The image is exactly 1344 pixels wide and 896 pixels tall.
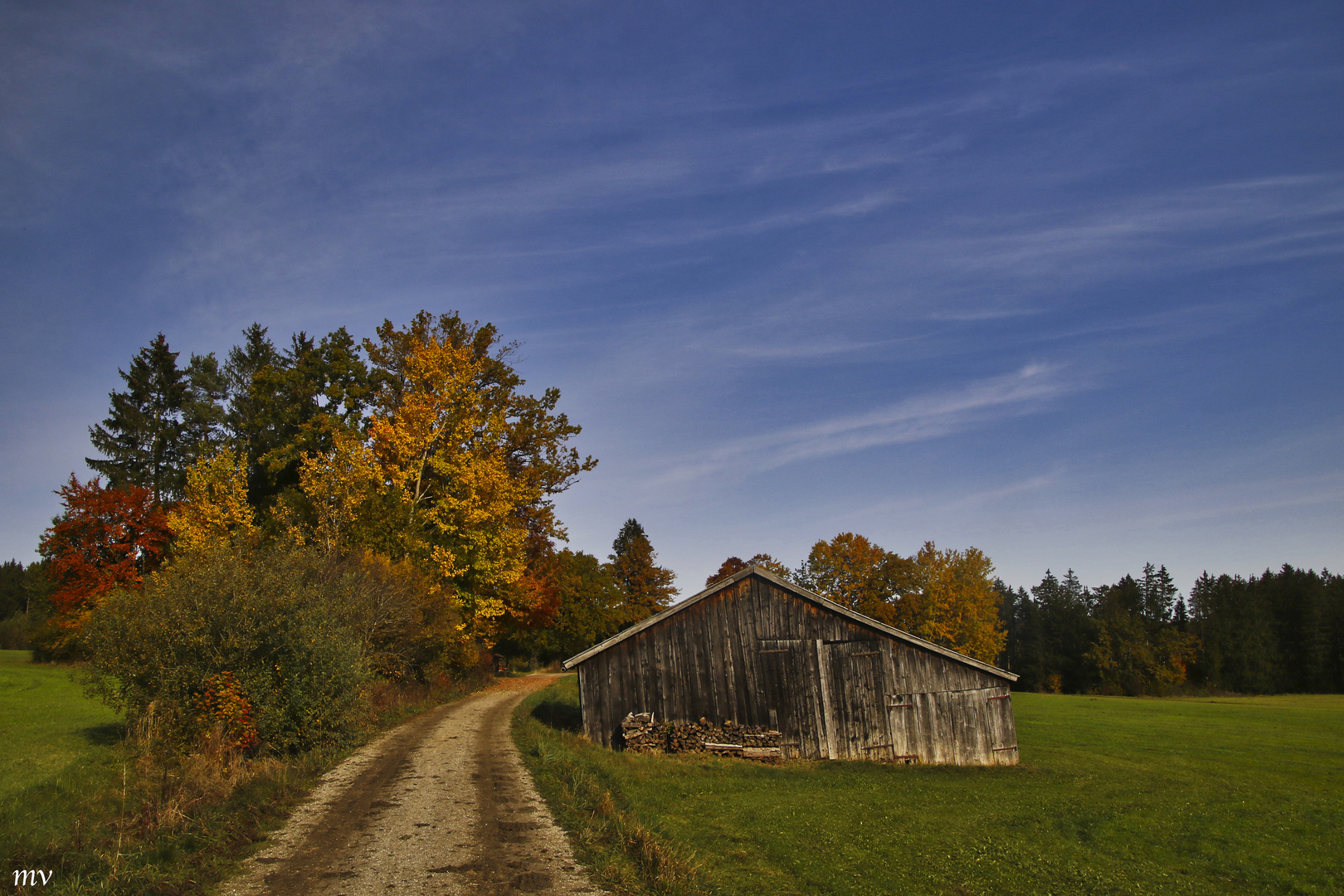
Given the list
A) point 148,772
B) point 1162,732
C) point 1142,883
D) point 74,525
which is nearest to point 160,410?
point 74,525

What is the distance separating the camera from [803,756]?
22875mm

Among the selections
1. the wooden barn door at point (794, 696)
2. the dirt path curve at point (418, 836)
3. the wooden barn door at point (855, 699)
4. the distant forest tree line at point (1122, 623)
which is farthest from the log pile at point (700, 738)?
the distant forest tree line at point (1122, 623)

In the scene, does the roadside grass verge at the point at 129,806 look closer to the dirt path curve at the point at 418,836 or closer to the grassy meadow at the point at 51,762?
the grassy meadow at the point at 51,762

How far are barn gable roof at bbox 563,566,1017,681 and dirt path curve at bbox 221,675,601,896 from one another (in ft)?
19.3

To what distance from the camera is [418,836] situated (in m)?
11.2

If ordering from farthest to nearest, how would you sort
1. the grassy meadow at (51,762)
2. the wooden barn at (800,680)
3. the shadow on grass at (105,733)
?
the wooden barn at (800,680), the shadow on grass at (105,733), the grassy meadow at (51,762)

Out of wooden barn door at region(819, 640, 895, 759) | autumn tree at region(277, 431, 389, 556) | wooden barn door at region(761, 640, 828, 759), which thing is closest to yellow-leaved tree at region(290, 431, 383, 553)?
autumn tree at region(277, 431, 389, 556)

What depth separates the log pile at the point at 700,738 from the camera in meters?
22.7

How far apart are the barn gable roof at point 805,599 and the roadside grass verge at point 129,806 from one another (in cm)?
892

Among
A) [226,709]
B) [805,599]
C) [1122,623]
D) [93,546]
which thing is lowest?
[1122,623]

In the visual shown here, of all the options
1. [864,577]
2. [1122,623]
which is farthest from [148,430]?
[1122,623]

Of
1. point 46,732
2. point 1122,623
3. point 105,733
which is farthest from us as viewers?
point 1122,623

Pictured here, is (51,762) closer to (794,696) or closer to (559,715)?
(559,715)

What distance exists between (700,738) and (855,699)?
17.0 ft
